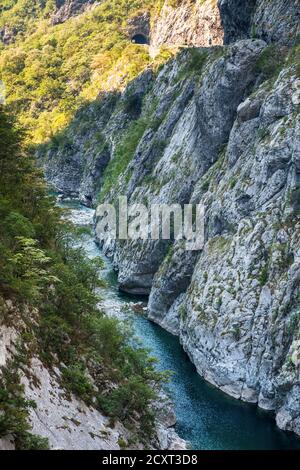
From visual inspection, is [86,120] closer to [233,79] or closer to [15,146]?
[233,79]

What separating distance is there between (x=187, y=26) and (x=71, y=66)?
55.6 m

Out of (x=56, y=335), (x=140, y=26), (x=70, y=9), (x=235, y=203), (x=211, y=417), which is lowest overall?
(x=211, y=417)

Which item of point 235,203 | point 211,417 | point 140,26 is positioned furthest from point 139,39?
point 211,417

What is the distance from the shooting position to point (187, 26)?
106312mm

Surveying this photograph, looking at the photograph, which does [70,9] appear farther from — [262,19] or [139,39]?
[262,19]

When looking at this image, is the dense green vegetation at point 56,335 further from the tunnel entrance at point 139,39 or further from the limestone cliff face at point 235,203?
the tunnel entrance at point 139,39

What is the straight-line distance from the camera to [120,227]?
247 ft

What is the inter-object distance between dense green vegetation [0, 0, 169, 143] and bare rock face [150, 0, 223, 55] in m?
6.20

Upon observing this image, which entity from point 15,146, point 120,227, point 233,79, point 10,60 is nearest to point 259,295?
point 15,146

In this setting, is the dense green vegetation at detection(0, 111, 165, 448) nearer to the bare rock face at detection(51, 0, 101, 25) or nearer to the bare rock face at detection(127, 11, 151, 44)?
the bare rock face at detection(127, 11, 151, 44)

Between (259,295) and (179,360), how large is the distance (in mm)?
9138

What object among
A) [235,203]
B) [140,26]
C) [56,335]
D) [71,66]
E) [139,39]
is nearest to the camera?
[56,335]

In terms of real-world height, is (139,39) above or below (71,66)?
above

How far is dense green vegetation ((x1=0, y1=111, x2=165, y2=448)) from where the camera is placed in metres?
22.3
